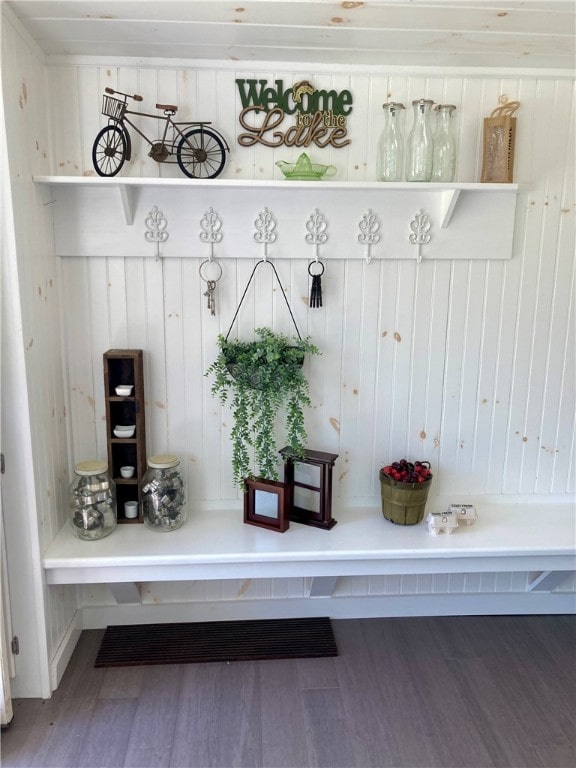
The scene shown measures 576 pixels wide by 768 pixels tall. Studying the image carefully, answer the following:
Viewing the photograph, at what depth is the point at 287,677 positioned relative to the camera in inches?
88.4

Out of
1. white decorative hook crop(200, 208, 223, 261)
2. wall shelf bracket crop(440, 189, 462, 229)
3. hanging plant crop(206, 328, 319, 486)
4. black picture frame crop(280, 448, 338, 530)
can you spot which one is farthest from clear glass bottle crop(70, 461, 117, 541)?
wall shelf bracket crop(440, 189, 462, 229)

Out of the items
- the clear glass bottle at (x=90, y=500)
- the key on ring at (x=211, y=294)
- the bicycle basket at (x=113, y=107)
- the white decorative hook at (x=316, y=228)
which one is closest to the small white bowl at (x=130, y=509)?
the clear glass bottle at (x=90, y=500)

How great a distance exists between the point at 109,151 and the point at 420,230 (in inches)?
43.6

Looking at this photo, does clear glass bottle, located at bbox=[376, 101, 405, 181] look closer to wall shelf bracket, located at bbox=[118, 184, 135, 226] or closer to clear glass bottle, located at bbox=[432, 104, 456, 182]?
clear glass bottle, located at bbox=[432, 104, 456, 182]

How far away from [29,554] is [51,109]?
58.1 inches

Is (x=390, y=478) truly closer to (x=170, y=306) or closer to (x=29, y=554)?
(x=170, y=306)

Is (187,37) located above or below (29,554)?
above

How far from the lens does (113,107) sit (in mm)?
2129

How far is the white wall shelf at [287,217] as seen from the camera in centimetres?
218

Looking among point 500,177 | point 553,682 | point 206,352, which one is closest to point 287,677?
point 553,682

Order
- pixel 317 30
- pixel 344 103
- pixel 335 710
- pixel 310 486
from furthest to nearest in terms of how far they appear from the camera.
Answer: pixel 310 486 → pixel 344 103 → pixel 335 710 → pixel 317 30

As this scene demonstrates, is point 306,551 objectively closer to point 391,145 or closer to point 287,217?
point 287,217

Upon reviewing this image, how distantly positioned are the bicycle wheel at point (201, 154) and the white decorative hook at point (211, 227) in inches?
5.1

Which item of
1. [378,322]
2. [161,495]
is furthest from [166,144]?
[161,495]
